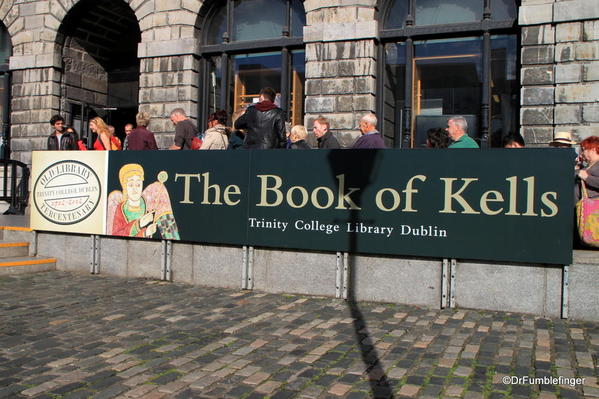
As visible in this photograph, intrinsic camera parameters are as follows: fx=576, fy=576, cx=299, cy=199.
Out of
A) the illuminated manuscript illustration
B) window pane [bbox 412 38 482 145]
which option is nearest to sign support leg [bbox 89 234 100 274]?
the illuminated manuscript illustration

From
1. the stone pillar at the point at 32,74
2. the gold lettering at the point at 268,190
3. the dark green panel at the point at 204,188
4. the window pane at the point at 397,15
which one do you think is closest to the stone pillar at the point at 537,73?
the window pane at the point at 397,15

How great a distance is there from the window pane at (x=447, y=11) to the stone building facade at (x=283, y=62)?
0.22 feet

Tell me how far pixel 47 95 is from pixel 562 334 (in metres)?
14.4

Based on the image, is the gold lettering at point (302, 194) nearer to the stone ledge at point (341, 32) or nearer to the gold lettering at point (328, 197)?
the gold lettering at point (328, 197)

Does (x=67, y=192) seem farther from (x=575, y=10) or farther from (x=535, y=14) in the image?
(x=575, y=10)

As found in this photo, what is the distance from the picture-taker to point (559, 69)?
1055 centimetres

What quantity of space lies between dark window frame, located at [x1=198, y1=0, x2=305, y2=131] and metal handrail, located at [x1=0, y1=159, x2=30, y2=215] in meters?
4.59

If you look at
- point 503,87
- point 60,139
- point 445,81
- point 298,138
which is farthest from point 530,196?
point 60,139

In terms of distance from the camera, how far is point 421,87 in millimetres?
12336

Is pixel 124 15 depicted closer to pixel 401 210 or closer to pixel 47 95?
pixel 47 95

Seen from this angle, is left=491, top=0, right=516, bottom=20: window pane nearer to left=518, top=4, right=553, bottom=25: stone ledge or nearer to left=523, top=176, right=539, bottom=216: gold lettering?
left=518, top=4, right=553, bottom=25: stone ledge

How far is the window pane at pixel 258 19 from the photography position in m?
13.7

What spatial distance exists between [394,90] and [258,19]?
12.8ft

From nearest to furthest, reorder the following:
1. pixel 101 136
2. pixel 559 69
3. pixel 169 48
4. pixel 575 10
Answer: pixel 101 136 → pixel 575 10 → pixel 559 69 → pixel 169 48
